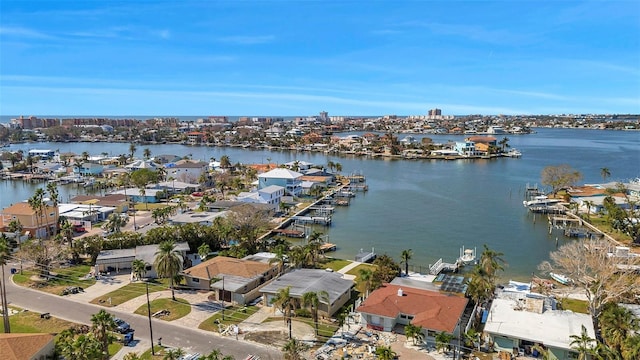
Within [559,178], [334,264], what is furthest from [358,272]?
[559,178]

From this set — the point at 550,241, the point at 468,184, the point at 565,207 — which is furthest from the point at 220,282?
the point at 468,184

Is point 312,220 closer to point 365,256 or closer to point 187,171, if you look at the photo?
point 365,256

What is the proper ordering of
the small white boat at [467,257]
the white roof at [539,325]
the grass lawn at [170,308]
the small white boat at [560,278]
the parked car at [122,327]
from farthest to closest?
the small white boat at [467,257], the small white boat at [560,278], the grass lawn at [170,308], the parked car at [122,327], the white roof at [539,325]

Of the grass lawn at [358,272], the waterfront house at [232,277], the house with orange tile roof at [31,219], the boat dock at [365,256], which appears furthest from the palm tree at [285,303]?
the house with orange tile roof at [31,219]

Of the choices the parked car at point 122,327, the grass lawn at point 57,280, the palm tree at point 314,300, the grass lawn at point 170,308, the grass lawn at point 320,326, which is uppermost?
the palm tree at point 314,300

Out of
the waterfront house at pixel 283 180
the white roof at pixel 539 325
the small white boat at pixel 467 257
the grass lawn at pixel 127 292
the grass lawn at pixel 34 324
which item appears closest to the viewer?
the white roof at pixel 539 325

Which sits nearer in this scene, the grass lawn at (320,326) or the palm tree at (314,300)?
the palm tree at (314,300)

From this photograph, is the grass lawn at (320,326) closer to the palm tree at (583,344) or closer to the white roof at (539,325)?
the white roof at (539,325)

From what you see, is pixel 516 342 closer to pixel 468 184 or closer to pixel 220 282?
pixel 220 282
